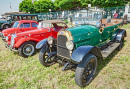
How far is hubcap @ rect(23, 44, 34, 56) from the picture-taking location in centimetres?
455

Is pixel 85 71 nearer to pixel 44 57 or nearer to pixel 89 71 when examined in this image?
pixel 89 71

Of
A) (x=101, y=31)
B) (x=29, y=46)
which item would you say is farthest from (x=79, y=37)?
(x=29, y=46)

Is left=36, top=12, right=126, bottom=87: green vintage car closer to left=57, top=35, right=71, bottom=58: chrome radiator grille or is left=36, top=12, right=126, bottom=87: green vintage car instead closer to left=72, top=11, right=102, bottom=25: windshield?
left=57, top=35, right=71, bottom=58: chrome radiator grille

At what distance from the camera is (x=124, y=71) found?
3.17m

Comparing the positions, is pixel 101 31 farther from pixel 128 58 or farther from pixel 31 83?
pixel 31 83

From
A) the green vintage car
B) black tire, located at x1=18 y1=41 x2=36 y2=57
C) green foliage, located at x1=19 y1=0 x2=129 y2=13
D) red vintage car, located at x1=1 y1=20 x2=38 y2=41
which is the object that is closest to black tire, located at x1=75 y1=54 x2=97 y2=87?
the green vintage car

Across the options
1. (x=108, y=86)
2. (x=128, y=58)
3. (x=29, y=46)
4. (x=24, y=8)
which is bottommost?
(x=108, y=86)

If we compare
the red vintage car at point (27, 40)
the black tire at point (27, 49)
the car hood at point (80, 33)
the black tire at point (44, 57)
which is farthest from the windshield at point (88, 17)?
the black tire at point (27, 49)

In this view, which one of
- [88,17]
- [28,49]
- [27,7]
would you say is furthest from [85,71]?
[27,7]

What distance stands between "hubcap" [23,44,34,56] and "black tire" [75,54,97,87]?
304 centimetres

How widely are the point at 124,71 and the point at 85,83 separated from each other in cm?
158

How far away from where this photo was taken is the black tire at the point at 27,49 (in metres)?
4.39

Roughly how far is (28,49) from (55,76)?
2.27m

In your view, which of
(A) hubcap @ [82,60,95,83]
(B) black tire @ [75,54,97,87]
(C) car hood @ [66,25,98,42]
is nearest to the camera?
(B) black tire @ [75,54,97,87]
